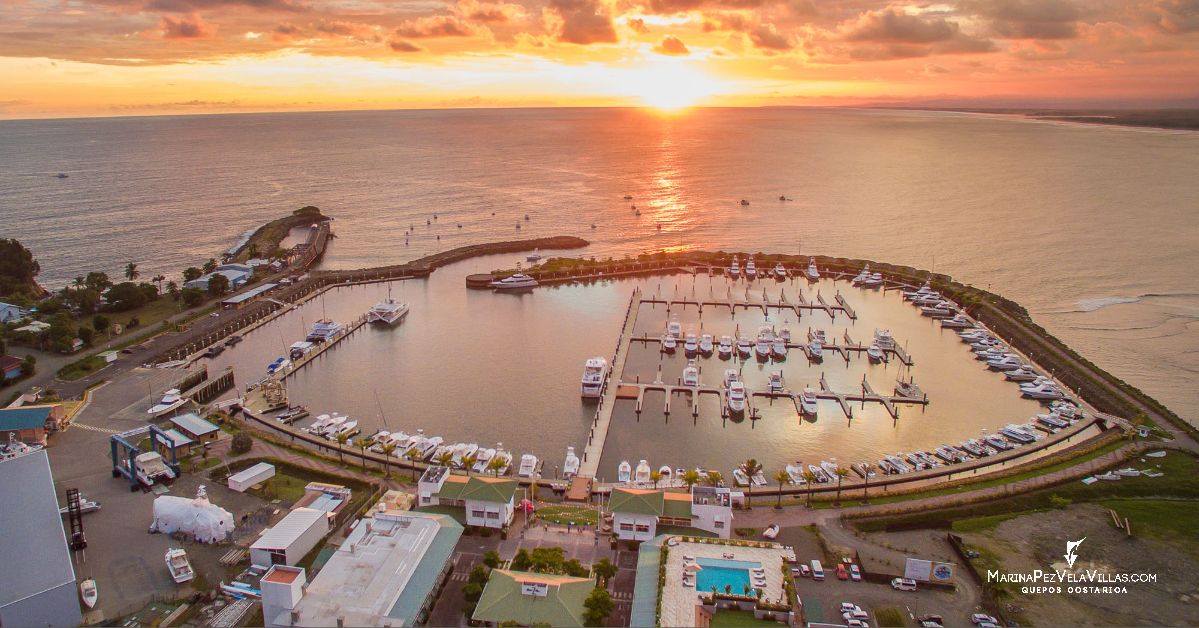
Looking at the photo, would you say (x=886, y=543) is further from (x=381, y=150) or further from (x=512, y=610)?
(x=381, y=150)

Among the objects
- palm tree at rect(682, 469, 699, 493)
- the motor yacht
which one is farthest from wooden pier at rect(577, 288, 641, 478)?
the motor yacht

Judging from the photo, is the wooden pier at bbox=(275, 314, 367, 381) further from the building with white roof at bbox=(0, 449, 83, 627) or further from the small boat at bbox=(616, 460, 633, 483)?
the small boat at bbox=(616, 460, 633, 483)

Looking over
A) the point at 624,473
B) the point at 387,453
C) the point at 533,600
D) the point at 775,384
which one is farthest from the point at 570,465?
the point at 775,384

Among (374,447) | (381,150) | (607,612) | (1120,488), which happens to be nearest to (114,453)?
(374,447)

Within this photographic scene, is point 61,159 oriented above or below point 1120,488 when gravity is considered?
above

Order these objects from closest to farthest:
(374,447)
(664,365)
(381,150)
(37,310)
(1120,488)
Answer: (1120,488)
(374,447)
(664,365)
(37,310)
(381,150)

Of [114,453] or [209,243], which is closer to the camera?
[114,453]

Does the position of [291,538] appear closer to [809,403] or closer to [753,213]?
[809,403]
